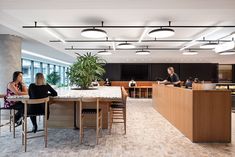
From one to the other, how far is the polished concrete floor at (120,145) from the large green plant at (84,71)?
133cm

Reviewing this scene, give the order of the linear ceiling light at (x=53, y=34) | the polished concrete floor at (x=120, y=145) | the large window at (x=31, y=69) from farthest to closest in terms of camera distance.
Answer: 1. the large window at (x=31, y=69)
2. the linear ceiling light at (x=53, y=34)
3. the polished concrete floor at (x=120, y=145)

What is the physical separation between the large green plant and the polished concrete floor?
4.36 feet

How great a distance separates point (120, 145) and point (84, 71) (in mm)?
2279

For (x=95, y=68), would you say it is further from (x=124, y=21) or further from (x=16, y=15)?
(x=16, y=15)

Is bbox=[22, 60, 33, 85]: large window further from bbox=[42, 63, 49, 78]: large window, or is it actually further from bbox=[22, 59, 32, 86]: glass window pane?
bbox=[42, 63, 49, 78]: large window

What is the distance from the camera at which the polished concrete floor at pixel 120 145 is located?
356cm

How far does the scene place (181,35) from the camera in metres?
6.74

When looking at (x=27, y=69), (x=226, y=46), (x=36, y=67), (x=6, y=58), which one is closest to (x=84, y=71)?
(x=6, y=58)

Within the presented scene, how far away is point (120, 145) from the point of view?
3.97 m

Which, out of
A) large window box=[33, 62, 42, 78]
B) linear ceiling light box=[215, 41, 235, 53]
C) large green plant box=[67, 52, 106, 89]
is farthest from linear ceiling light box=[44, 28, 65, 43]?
large window box=[33, 62, 42, 78]

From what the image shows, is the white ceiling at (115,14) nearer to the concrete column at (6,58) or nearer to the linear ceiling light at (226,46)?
the concrete column at (6,58)

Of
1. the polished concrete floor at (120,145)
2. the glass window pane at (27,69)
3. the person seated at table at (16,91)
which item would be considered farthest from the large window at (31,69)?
the polished concrete floor at (120,145)

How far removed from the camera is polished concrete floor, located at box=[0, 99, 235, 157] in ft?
11.7

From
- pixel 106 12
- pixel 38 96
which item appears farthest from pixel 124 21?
pixel 38 96
